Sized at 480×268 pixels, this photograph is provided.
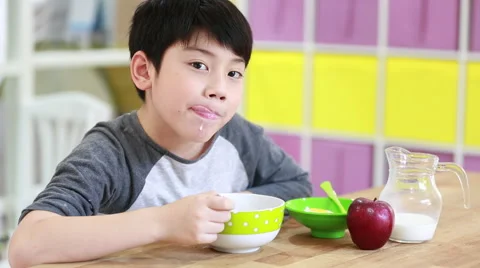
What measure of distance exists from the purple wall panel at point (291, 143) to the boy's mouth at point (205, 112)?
7.74 feet

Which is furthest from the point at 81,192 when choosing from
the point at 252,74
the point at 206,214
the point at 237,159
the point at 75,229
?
the point at 252,74

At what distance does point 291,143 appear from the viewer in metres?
3.94

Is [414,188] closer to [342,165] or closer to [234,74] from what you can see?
[234,74]

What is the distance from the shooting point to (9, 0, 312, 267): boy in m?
1.40

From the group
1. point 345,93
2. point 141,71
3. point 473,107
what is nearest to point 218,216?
point 141,71

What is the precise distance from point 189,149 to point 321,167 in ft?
6.97

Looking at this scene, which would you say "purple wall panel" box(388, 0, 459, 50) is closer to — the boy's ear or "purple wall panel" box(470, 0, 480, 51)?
"purple wall panel" box(470, 0, 480, 51)

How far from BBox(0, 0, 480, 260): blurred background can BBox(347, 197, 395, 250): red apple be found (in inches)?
68.3

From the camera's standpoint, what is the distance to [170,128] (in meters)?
1.73

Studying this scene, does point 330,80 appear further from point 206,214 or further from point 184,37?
point 206,214

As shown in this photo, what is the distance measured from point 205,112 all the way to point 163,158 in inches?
7.9

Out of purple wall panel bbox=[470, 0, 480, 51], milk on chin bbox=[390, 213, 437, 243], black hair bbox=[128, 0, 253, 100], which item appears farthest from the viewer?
purple wall panel bbox=[470, 0, 480, 51]

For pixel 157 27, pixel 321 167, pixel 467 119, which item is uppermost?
pixel 157 27

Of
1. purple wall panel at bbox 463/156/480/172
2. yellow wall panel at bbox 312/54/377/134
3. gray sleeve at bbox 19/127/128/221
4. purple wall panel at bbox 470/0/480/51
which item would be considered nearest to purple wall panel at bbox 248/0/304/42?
yellow wall panel at bbox 312/54/377/134
